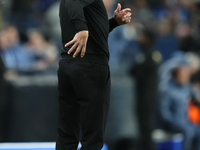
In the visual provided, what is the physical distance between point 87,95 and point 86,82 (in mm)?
90

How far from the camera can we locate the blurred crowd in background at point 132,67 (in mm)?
5973

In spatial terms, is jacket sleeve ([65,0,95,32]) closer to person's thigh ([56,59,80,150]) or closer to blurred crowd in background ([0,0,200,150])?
person's thigh ([56,59,80,150])

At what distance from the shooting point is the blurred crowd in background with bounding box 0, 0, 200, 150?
19.6 ft

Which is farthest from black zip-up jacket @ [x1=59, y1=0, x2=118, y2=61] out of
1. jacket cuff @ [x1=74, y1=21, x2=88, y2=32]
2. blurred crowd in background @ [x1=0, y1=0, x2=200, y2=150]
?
blurred crowd in background @ [x1=0, y1=0, x2=200, y2=150]

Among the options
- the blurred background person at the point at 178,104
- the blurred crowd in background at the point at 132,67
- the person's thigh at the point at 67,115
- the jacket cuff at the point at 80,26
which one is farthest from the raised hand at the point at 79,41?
the blurred background person at the point at 178,104

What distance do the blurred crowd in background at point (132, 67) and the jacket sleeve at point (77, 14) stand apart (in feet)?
9.68

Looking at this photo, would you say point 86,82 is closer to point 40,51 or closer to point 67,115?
point 67,115

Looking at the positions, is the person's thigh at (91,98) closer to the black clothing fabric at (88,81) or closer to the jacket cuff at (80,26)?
the black clothing fabric at (88,81)

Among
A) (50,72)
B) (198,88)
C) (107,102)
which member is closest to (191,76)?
(198,88)

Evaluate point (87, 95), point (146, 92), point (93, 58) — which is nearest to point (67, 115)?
point (87, 95)

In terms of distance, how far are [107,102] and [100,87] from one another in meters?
0.13

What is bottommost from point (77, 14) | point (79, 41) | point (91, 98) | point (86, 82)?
point (91, 98)

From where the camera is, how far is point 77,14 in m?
2.65

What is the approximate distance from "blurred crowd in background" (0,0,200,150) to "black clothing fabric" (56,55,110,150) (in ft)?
8.75
